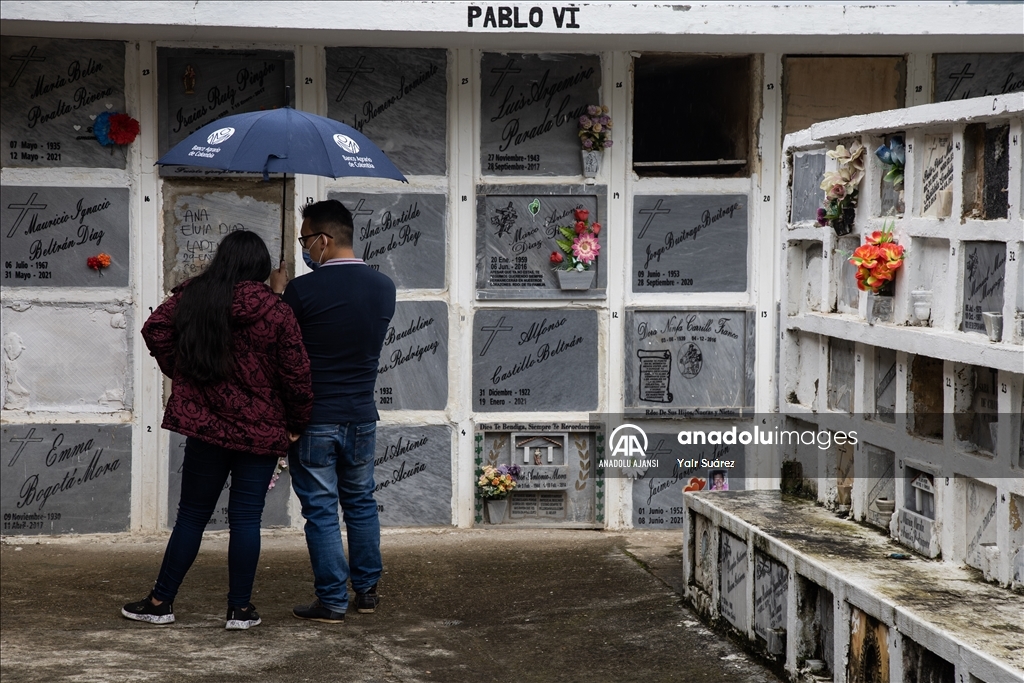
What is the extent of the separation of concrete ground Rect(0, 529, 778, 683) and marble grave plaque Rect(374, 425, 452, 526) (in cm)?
10

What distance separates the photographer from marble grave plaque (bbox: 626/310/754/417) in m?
6.23

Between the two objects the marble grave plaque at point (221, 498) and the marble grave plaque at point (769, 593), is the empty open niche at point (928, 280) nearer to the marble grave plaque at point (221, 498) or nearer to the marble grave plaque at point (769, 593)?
the marble grave plaque at point (769, 593)

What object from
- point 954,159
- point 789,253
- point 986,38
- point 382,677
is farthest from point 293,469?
point 986,38

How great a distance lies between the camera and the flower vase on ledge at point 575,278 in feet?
20.1

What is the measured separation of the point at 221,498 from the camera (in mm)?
6117

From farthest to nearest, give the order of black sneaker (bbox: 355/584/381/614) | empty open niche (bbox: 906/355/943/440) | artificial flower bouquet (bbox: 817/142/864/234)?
→ black sneaker (bbox: 355/584/381/614)
artificial flower bouquet (bbox: 817/142/864/234)
empty open niche (bbox: 906/355/943/440)

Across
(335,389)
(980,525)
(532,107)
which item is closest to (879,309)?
(980,525)

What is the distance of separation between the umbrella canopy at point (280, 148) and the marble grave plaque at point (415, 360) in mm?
1524

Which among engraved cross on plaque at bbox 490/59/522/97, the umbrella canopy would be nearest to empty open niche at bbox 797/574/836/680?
the umbrella canopy

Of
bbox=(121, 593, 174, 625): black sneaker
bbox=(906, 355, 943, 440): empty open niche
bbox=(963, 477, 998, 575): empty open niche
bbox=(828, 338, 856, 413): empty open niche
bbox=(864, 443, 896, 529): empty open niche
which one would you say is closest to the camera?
bbox=(963, 477, 998, 575): empty open niche

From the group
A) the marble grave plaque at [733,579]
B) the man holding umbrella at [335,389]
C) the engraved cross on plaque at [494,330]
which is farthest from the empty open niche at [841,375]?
the engraved cross on plaque at [494,330]

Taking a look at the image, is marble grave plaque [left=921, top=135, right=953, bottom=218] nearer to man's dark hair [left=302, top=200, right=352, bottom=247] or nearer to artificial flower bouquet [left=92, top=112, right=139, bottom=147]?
man's dark hair [left=302, top=200, right=352, bottom=247]

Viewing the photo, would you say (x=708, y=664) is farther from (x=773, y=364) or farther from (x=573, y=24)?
(x=573, y=24)

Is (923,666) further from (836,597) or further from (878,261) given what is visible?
(878,261)
